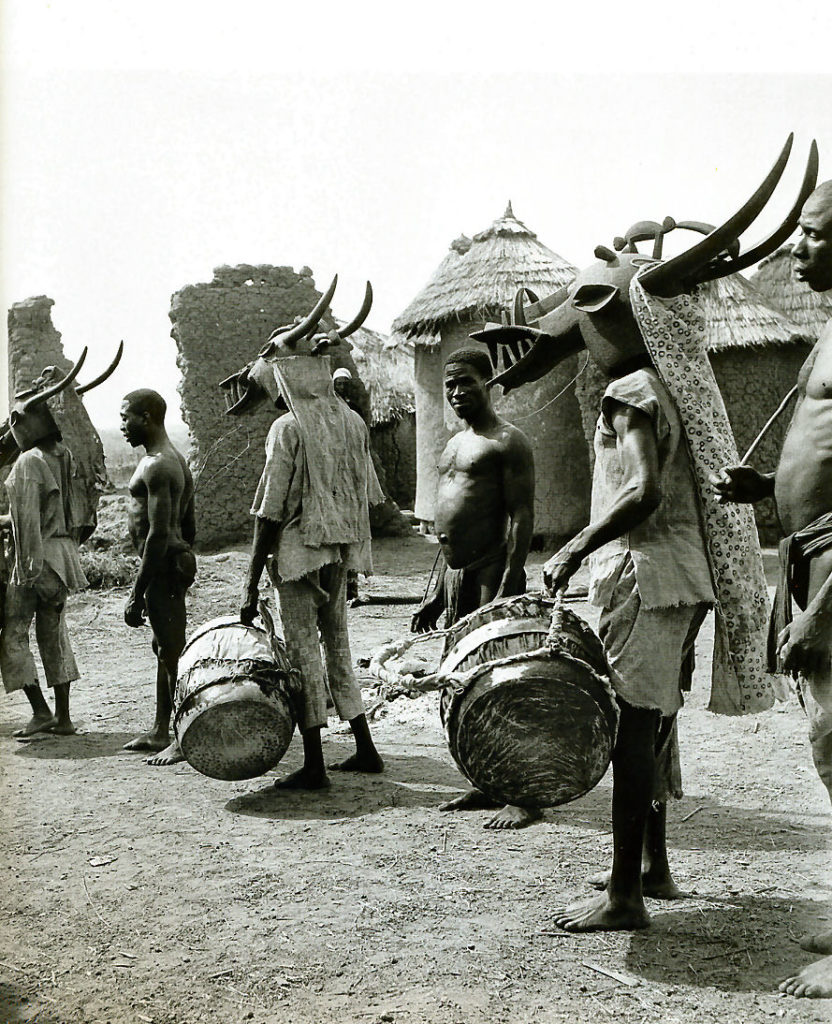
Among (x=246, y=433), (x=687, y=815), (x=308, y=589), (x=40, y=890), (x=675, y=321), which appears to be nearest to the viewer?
(x=675, y=321)

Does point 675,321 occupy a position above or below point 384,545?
above

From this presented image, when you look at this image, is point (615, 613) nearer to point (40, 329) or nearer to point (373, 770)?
point (373, 770)

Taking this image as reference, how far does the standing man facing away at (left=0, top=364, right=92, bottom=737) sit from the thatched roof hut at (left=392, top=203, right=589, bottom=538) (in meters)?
6.99

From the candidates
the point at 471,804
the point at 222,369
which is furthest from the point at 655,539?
the point at 222,369

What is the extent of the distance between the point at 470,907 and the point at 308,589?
6.20 ft

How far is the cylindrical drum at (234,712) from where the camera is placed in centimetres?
426

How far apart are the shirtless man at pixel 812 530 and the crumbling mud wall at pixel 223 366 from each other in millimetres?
9345

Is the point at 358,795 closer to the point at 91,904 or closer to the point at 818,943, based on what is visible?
the point at 91,904

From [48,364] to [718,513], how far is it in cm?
1038

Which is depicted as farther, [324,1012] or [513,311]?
[513,311]

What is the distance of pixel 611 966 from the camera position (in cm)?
294

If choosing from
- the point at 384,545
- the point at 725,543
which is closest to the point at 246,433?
the point at 384,545

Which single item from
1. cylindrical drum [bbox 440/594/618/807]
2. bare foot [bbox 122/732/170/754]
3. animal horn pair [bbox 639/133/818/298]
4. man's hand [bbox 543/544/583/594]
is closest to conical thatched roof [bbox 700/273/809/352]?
bare foot [bbox 122/732/170/754]

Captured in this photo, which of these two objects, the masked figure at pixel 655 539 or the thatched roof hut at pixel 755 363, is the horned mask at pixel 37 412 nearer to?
the masked figure at pixel 655 539
